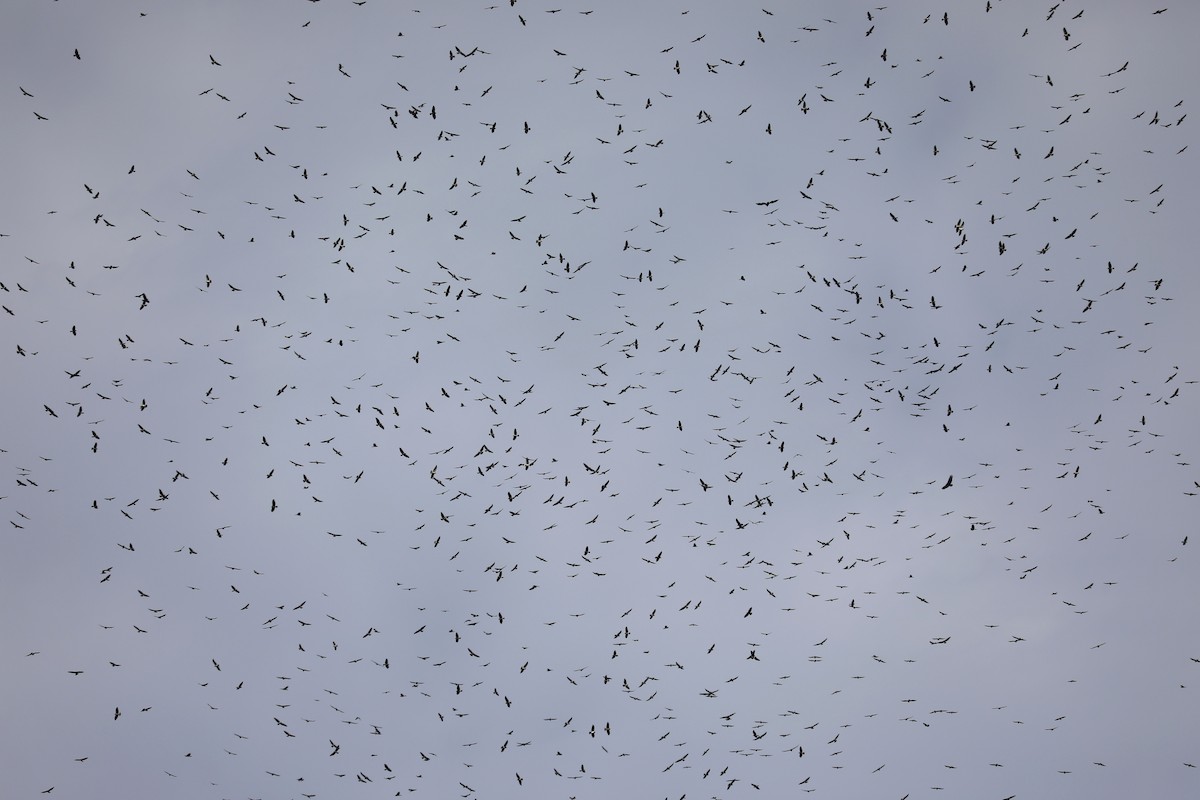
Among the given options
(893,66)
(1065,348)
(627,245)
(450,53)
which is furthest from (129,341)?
(1065,348)

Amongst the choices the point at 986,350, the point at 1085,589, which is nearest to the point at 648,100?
the point at 986,350

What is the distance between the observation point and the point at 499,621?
53.7m

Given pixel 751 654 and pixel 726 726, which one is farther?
pixel 726 726

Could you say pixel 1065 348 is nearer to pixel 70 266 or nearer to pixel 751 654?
pixel 751 654

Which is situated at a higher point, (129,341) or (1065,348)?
(1065,348)

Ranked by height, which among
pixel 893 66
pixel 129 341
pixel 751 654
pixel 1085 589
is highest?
pixel 893 66

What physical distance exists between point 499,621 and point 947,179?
1182 inches

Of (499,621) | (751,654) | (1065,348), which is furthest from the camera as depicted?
(499,621)

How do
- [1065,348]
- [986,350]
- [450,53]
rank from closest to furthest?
[450,53]
[1065,348]
[986,350]

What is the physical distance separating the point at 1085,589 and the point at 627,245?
29.5 meters

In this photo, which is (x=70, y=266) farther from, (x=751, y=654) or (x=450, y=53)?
(x=751, y=654)

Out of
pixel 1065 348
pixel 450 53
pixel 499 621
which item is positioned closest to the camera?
pixel 450 53

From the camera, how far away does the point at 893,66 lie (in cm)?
4744

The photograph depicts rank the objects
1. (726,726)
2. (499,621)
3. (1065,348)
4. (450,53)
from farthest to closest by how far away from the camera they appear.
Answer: (726,726), (499,621), (1065,348), (450,53)
